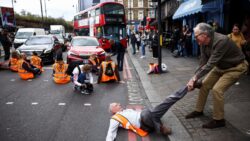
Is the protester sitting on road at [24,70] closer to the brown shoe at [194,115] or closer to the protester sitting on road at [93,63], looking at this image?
the protester sitting on road at [93,63]

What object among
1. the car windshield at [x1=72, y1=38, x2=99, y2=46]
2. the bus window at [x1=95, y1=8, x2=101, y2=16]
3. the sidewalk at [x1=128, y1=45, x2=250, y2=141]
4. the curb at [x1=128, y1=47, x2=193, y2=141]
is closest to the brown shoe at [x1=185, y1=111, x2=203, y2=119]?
the sidewalk at [x1=128, y1=45, x2=250, y2=141]

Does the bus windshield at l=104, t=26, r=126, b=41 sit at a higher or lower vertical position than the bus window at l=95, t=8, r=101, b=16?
lower

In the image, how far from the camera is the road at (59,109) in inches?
206

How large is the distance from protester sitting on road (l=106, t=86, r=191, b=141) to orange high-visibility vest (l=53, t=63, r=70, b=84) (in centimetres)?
555

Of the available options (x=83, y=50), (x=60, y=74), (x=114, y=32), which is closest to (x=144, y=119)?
(x=60, y=74)

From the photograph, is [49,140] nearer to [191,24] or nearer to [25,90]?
[25,90]

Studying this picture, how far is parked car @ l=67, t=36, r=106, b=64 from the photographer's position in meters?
13.5

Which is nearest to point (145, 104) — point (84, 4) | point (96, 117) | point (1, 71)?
point (96, 117)

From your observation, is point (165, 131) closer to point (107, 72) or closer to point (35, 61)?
point (107, 72)

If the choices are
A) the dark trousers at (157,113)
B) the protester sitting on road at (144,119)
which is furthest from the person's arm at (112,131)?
the dark trousers at (157,113)

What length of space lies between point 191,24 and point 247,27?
867 centimetres

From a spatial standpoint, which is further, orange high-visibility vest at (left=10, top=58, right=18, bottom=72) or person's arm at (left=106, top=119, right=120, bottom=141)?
orange high-visibility vest at (left=10, top=58, right=18, bottom=72)

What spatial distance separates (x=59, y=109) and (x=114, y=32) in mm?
17867

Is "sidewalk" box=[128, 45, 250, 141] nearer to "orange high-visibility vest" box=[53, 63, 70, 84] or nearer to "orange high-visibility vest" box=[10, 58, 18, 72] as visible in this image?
"orange high-visibility vest" box=[53, 63, 70, 84]
